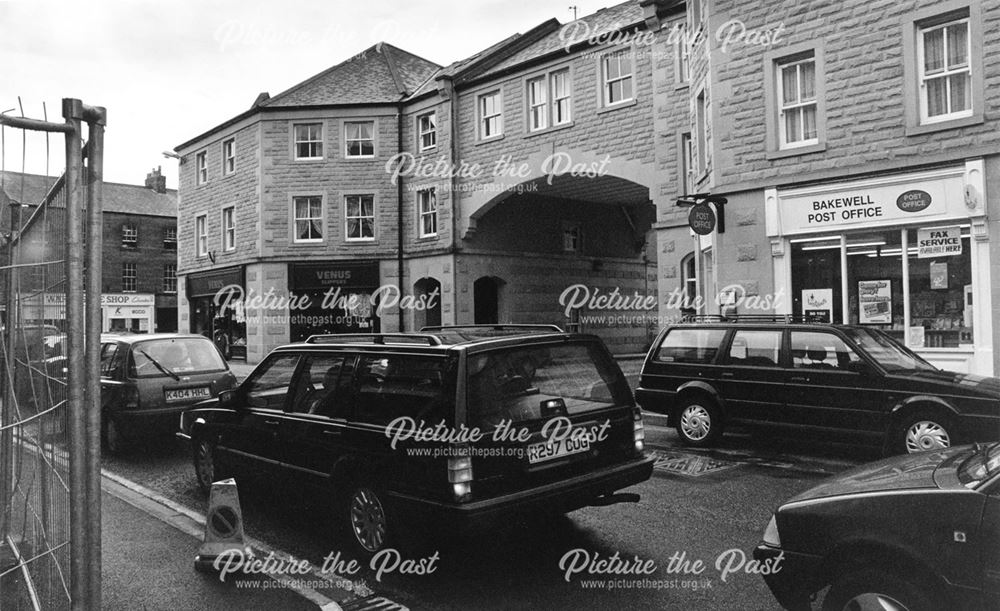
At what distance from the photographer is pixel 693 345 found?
32.3 ft

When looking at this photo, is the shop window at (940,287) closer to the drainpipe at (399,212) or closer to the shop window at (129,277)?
the drainpipe at (399,212)

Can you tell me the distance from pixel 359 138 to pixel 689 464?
21.5 m

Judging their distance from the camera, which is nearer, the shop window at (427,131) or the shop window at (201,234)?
the shop window at (427,131)

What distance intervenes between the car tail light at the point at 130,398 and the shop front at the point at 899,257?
10.2 meters

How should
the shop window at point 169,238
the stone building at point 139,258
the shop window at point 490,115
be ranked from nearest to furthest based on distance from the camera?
1. the shop window at point 490,115
2. the stone building at point 139,258
3. the shop window at point 169,238

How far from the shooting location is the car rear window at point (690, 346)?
380 inches

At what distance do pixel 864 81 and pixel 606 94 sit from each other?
8.41 metres

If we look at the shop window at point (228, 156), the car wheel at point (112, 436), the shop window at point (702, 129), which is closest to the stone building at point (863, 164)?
the shop window at point (702, 129)

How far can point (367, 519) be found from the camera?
516cm

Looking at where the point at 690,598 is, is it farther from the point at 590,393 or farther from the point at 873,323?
the point at 873,323

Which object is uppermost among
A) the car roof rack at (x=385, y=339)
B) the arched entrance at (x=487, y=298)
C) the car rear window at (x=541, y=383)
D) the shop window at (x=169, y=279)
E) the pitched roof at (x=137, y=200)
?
the pitched roof at (x=137, y=200)

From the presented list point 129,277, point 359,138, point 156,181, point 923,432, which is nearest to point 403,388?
point 923,432

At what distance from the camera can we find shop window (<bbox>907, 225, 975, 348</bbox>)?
465 inches

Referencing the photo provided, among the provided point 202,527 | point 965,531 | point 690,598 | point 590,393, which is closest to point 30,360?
point 202,527
